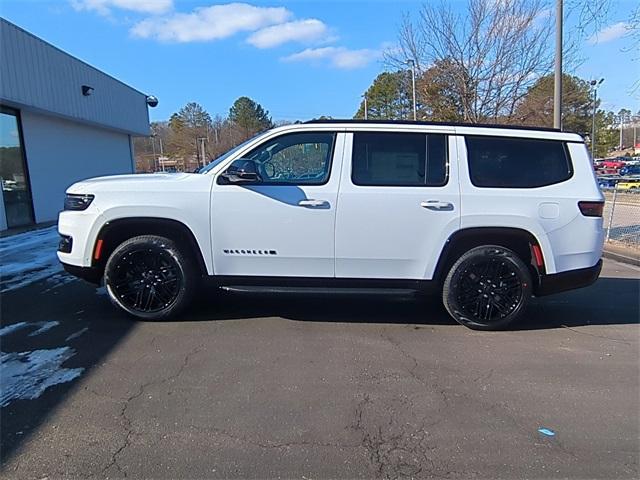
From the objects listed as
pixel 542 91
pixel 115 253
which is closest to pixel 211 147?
pixel 542 91

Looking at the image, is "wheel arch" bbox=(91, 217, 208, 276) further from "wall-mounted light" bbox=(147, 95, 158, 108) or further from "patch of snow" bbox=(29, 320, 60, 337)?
"wall-mounted light" bbox=(147, 95, 158, 108)

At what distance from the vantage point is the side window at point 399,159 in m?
4.21

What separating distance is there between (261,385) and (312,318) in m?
1.51

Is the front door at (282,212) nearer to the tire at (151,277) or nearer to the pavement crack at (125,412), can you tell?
the tire at (151,277)

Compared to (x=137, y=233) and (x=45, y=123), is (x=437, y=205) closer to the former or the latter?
(x=137, y=233)

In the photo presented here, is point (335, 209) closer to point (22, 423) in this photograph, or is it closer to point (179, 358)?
point (179, 358)

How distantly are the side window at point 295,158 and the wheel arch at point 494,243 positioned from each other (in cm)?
147

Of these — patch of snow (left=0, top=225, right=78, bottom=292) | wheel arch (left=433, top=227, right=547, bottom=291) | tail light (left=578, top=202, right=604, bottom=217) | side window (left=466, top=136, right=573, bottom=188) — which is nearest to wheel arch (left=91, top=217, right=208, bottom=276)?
patch of snow (left=0, top=225, right=78, bottom=292)

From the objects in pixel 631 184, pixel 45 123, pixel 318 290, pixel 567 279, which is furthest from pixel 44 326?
pixel 631 184

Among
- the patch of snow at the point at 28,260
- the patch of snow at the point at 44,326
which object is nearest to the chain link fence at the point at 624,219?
the patch of snow at the point at 44,326

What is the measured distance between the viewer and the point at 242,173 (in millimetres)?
4133

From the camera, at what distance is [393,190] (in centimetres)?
416

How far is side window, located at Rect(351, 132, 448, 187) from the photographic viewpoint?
166 inches

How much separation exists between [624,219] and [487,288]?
10.6 meters
